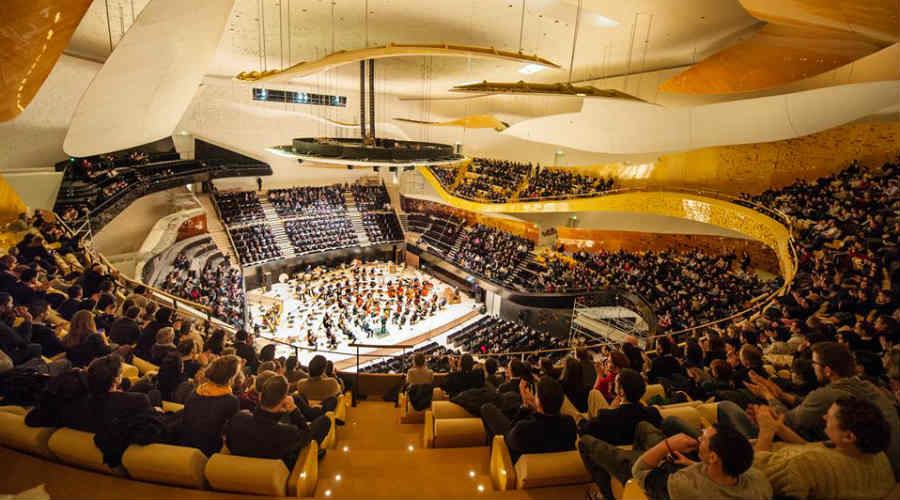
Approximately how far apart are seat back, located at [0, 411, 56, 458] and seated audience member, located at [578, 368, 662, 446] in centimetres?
330

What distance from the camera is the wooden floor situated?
2.23 metres

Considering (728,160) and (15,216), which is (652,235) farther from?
(15,216)

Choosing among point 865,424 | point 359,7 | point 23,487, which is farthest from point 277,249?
point 865,424

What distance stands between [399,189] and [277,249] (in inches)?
410

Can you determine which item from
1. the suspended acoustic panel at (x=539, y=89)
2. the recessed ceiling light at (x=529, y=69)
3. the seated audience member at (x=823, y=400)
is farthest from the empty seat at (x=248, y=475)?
the recessed ceiling light at (x=529, y=69)

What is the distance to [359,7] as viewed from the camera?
8.98 m

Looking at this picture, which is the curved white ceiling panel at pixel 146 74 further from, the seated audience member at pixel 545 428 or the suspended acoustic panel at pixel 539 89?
the seated audience member at pixel 545 428

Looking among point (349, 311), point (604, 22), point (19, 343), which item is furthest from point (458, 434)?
point (349, 311)

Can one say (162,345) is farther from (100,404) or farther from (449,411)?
(449,411)

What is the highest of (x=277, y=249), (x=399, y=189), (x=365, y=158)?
(x=365, y=158)

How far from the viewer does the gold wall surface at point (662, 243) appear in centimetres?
1392

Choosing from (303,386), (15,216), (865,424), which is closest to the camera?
(865,424)

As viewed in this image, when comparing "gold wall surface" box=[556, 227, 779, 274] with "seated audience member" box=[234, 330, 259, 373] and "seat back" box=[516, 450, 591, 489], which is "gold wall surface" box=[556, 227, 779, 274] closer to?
"seat back" box=[516, 450, 591, 489]

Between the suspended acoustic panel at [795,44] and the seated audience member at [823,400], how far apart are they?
263 inches
